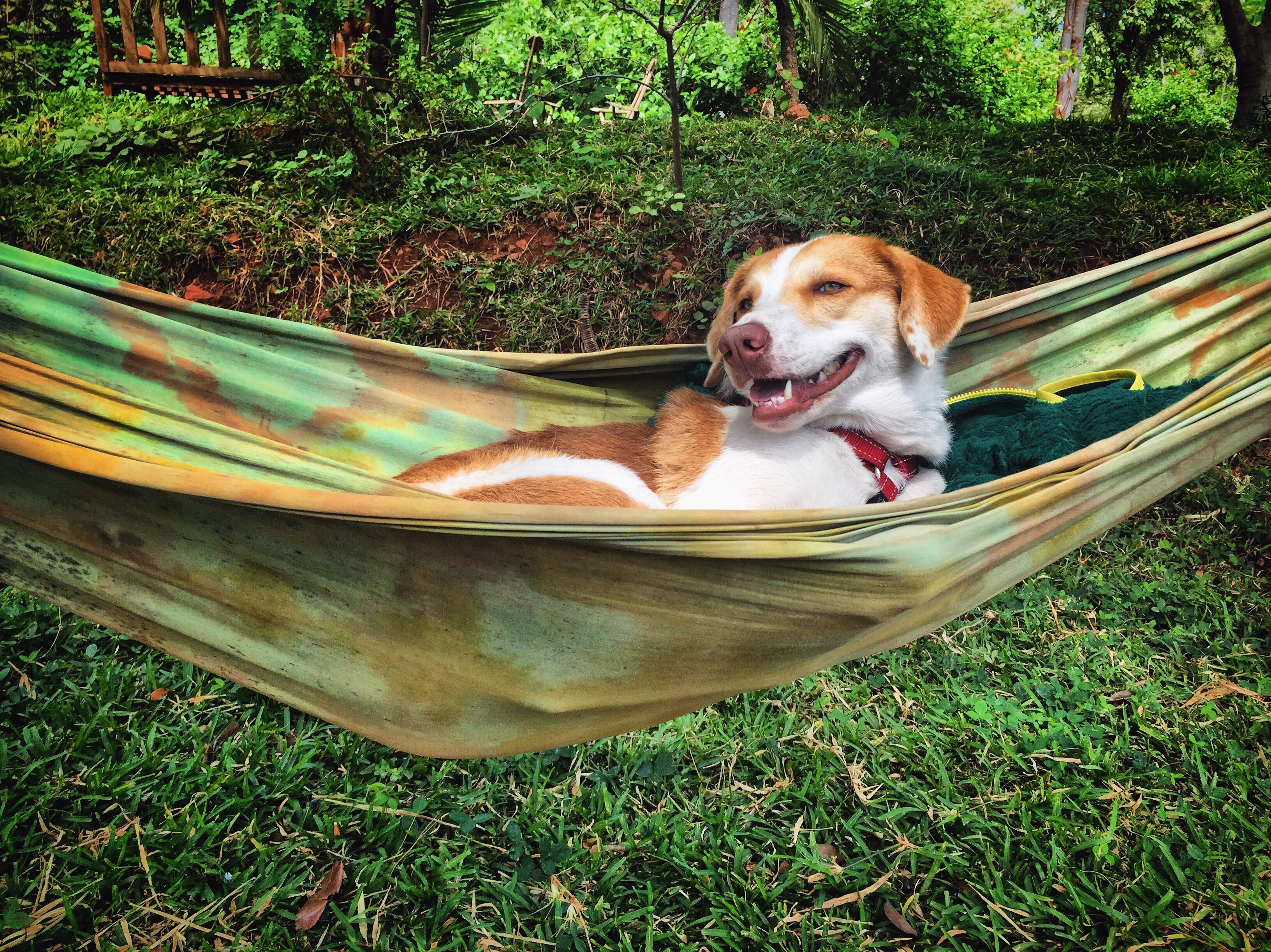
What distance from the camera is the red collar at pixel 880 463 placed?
2.03m

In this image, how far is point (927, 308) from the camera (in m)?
1.97

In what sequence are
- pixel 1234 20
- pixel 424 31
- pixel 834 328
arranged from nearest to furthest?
pixel 834 328 → pixel 1234 20 → pixel 424 31

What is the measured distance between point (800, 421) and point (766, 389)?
0.36 feet

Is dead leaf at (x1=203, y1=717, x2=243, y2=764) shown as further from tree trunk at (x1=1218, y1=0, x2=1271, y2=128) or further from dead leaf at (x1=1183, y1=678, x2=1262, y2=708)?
tree trunk at (x1=1218, y1=0, x2=1271, y2=128)

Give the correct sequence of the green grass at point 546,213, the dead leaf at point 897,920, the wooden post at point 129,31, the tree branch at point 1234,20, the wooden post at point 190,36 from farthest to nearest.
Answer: the wooden post at point 190,36
the wooden post at point 129,31
the tree branch at point 1234,20
the green grass at point 546,213
the dead leaf at point 897,920

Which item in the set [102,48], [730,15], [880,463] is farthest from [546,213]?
[730,15]

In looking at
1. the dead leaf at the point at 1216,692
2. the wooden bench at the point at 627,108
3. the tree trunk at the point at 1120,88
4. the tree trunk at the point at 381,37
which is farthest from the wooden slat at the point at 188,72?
the tree trunk at the point at 1120,88

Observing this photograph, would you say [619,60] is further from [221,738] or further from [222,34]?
[221,738]

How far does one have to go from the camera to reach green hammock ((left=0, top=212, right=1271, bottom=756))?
4.25ft

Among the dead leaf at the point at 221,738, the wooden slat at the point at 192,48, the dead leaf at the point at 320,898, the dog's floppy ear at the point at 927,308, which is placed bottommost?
the dead leaf at the point at 320,898

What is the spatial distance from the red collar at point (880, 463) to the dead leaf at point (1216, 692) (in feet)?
3.21

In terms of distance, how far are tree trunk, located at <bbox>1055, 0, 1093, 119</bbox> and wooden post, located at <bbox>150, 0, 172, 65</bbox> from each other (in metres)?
10.1

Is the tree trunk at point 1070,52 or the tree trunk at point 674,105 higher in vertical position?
the tree trunk at point 1070,52

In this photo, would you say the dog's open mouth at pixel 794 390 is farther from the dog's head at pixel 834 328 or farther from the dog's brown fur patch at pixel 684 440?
the dog's brown fur patch at pixel 684 440
